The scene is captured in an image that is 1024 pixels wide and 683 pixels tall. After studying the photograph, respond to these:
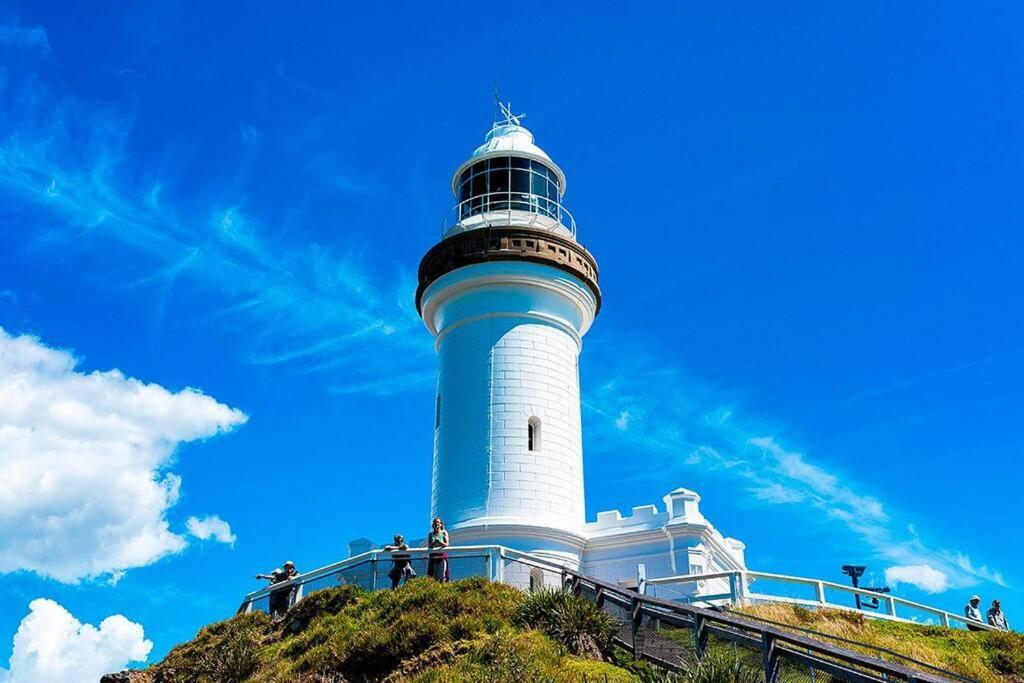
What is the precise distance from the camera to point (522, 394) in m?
27.6

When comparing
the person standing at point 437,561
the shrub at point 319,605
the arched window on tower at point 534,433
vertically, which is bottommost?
the shrub at point 319,605

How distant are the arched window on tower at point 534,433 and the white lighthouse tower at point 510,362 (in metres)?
0.03

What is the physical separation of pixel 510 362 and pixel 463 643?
11570mm

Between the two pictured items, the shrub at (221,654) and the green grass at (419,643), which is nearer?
the green grass at (419,643)

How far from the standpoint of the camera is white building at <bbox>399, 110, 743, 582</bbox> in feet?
86.3

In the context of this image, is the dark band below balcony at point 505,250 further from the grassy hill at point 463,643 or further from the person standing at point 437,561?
the grassy hill at point 463,643

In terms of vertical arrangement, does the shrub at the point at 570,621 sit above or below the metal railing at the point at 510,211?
below

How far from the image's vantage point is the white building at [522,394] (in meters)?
26.3

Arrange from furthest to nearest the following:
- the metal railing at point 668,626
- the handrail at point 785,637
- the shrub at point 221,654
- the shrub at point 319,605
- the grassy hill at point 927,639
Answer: the shrub at point 319,605, the shrub at point 221,654, the grassy hill at point 927,639, the metal railing at point 668,626, the handrail at point 785,637

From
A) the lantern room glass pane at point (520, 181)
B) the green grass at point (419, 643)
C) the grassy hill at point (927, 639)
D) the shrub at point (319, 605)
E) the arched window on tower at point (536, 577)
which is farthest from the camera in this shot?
the lantern room glass pane at point (520, 181)

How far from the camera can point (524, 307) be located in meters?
28.5

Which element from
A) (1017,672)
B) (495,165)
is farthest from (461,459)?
(1017,672)

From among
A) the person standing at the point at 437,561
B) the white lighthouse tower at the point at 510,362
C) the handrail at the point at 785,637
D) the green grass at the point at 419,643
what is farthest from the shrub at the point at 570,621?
the white lighthouse tower at the point at 510,362

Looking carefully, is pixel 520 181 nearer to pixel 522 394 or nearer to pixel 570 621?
pixel 522 394
